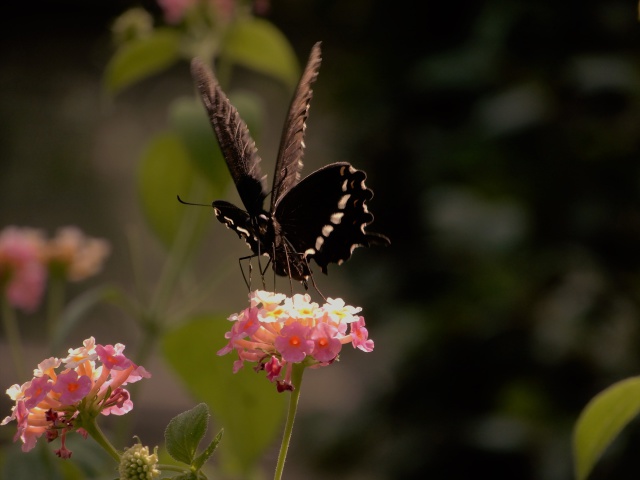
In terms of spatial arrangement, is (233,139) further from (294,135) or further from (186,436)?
(186,436)

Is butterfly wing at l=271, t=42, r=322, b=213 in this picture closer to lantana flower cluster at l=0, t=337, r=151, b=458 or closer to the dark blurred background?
lantana flower cluster at l=0, t=337, r=151, b=458

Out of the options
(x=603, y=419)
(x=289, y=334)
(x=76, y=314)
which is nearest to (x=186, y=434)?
(x=289, y=334)

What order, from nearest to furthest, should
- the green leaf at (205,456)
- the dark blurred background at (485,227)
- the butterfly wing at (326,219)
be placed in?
the green leaf at (205,456) → the butterfly wing at (326,219) → the dark blurred background at (485,227)

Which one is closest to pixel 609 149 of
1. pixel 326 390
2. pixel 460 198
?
pixel 460 198

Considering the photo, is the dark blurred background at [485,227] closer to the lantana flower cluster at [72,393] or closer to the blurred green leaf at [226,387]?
the blurred green leaf at [226,387]

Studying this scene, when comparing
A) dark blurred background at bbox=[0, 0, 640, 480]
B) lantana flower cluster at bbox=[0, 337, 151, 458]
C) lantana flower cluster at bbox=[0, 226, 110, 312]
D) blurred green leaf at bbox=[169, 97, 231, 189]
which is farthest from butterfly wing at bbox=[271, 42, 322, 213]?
dark blurred background at bbox=[0, 0, 640, 480]

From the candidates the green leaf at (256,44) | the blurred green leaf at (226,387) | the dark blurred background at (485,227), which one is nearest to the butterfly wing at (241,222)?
the blurred green leaf at (226,387)
